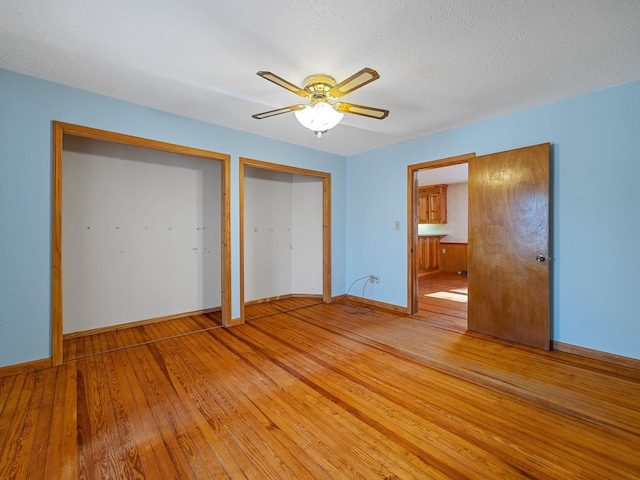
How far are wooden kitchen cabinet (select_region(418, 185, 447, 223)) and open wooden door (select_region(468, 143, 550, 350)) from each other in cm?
461

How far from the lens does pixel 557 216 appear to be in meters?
2.78

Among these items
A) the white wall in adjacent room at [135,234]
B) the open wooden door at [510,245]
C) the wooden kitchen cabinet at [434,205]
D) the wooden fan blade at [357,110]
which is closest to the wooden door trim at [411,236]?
the open wooden door at [510,245]

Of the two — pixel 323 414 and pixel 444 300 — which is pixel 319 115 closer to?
pixel 323 414

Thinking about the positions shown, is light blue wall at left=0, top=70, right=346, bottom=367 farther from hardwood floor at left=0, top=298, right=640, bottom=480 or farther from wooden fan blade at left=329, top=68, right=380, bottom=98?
wooden fan blade at left=329, top=68, right=380, bottom=98

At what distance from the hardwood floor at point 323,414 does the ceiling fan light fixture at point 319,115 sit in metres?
2.06

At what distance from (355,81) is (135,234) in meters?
3.23

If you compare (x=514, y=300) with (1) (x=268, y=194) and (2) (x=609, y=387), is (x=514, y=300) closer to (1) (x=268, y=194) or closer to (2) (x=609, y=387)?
(2) (x=609, y=387)

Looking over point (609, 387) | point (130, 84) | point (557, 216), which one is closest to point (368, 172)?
point (557, 216)

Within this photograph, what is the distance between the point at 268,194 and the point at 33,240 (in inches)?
117

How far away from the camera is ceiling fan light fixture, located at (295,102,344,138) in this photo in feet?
7.11

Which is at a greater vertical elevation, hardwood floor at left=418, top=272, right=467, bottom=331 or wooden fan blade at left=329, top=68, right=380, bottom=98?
wooden fan blade at left=329, top=68, right=380, bottom=98

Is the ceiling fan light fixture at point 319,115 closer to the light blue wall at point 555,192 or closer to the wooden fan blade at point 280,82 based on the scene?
the wooden fan blade at point 280,82

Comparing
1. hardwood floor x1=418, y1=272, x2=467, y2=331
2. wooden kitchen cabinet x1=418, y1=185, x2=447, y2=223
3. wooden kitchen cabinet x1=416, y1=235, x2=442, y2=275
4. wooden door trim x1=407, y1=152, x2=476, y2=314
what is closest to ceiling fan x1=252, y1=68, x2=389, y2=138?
wooden door trim x1=407, y1=152, x2=476, y2=314

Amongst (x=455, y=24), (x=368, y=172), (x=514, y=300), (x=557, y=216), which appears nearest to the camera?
(x=455, y=24)
